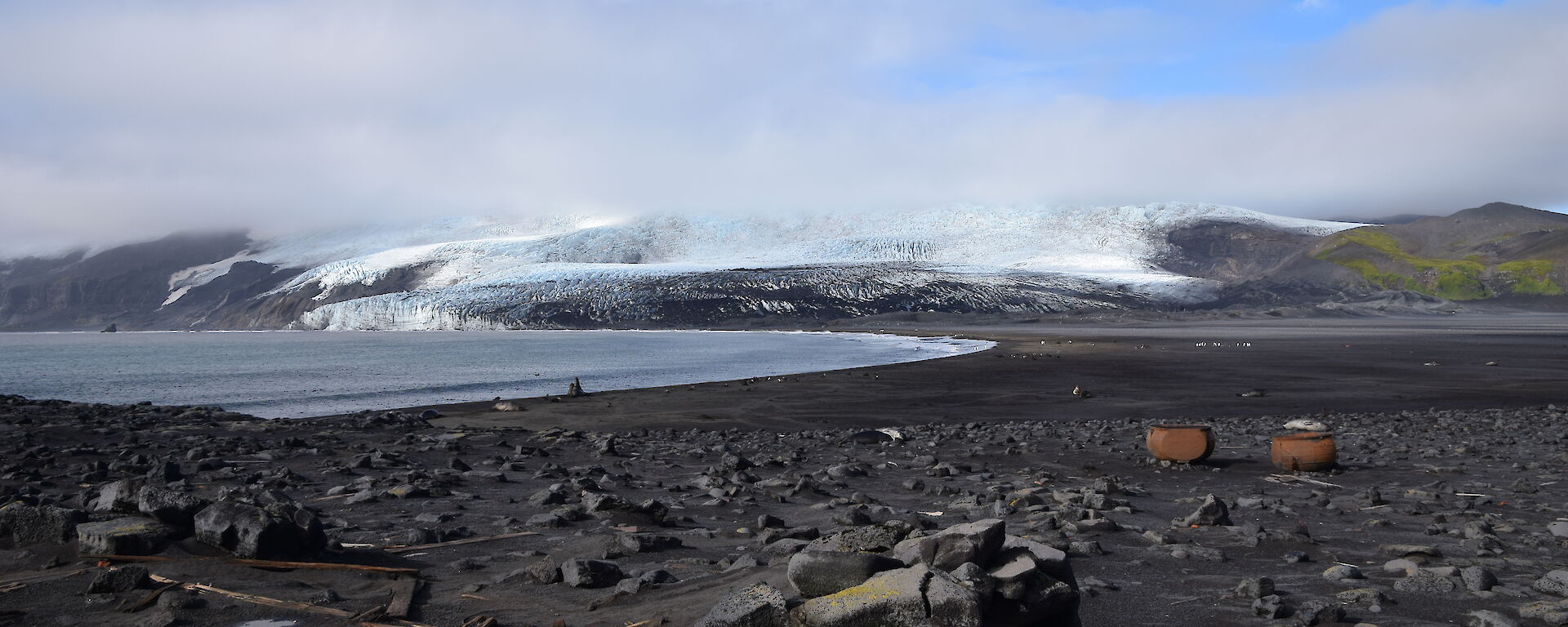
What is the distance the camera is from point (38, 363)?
6462 cm

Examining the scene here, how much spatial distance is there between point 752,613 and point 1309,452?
34.5 feet

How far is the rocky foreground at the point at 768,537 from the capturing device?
5.18m

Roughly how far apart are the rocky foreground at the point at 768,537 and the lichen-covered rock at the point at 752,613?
12 mm

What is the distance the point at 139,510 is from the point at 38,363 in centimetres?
7435

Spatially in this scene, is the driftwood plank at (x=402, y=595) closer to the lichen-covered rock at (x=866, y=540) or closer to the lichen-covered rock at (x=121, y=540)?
the lichen-covered rock at (x=121, y=540)

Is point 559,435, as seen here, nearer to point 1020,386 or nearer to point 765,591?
point 765,591

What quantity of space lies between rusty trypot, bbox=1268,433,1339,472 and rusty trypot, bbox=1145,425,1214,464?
37.7 inches

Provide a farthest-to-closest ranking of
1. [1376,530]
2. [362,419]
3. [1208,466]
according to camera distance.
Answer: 1. [362,419]
2. [1208,466]
3. [1376,530]

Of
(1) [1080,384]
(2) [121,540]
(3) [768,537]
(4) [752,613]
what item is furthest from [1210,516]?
(1) [1080,384]

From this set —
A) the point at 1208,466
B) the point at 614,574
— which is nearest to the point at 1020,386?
the point at 1208,466

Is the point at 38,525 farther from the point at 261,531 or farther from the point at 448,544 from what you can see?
the point at 448,544

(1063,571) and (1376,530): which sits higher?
(1063,571)

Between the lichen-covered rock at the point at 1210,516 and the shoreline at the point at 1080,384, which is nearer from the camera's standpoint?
the lichen-covered rock at the point at 1210,516

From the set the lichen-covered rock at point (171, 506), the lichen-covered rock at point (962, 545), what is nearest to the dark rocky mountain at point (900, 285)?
the lichen-covered rock at point (171, 506)
